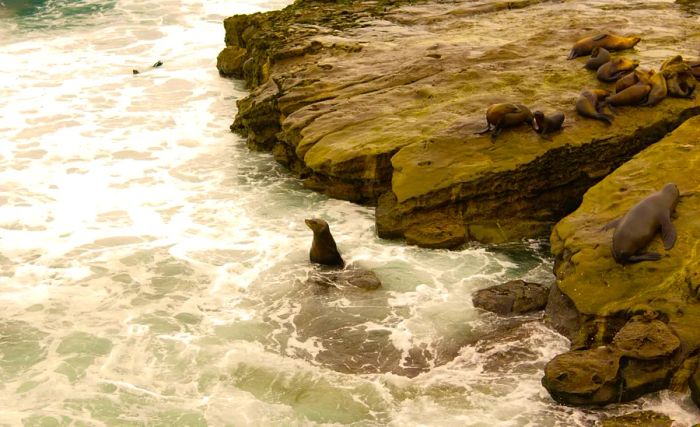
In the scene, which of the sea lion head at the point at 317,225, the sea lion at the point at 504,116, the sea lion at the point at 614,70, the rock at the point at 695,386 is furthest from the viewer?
the sea lion at the point at 614,70

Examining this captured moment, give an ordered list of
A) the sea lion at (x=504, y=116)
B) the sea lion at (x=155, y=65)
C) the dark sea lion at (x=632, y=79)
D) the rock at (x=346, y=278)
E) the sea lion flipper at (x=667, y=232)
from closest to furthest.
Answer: the sea lion flipper at (x=667, y=232), the rock at (x=346, y=278), the sea lion at (x=504, y=116), the dark sea lion at (x=632, y=79), the sea lion at (x=155, y=65)

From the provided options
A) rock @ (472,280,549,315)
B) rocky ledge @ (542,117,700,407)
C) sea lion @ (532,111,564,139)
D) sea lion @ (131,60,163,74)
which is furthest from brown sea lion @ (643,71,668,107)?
sea lion @ (131,60,163,74)

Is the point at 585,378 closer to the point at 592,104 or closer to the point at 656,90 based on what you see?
the point at 592,104

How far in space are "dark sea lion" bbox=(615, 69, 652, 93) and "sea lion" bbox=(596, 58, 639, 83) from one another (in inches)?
14.1

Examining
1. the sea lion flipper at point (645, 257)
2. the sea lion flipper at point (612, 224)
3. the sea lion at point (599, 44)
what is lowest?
the sea lion flipper at point (645, 257)

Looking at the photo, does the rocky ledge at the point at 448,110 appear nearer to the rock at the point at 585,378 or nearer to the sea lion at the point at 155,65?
the rock at the point at 585,378

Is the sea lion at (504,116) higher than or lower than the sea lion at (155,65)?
higher

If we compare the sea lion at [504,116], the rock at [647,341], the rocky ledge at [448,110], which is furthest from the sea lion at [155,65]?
the rock at [647,341]

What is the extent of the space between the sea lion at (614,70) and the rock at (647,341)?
5.87 meters

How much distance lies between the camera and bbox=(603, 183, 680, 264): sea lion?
25.7ft

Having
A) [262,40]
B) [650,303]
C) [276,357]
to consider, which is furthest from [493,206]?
[262,40]

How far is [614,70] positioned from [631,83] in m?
0.68

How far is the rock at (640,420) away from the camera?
21.3ft

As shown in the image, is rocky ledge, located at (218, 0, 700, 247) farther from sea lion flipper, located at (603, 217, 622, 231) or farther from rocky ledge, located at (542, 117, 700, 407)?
sea lion flipper, located at (603, 217, 622, 231)
